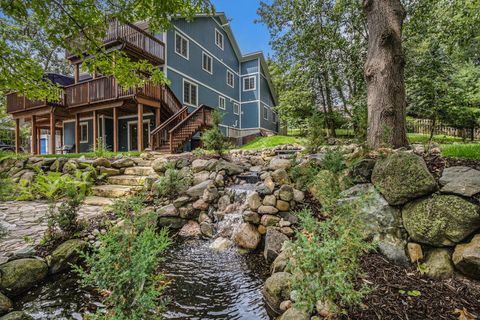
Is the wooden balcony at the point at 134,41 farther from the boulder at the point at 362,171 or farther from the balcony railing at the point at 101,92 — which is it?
the boulder at the point at 362,171

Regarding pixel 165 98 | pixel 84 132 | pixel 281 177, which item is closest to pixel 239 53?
pixel 165 98

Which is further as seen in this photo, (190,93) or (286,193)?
(190,93)

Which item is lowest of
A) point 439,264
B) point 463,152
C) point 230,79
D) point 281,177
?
point 439,264

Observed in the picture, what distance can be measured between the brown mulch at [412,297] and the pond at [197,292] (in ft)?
3.36

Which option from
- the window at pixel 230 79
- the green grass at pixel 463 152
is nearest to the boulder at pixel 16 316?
the green grass at pixel 463 152

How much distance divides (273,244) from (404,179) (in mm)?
1907

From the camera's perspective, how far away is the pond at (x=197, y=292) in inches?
90.9

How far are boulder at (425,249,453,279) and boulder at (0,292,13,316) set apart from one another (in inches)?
167

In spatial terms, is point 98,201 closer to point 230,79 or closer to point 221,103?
point 221,103

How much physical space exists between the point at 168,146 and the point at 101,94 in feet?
13.5

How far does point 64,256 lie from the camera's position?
9.87 feet

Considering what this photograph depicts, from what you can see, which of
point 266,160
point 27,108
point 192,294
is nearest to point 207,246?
point 192,294

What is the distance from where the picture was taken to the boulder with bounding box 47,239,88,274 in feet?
9.63

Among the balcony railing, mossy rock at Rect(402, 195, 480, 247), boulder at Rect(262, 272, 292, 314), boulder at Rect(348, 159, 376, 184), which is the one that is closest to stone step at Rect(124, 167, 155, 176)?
the balcony railing
